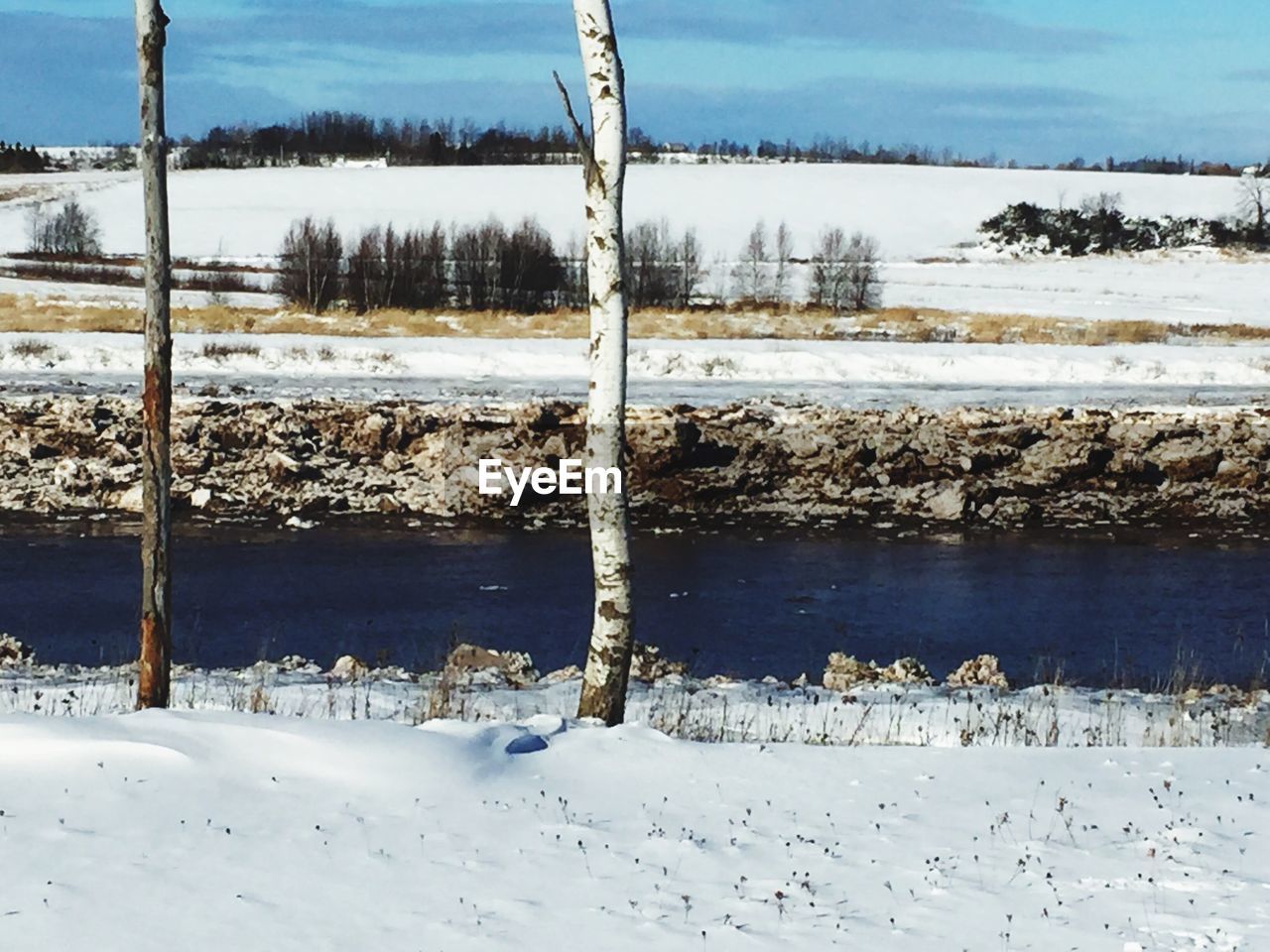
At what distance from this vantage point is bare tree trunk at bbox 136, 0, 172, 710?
31.1 feet

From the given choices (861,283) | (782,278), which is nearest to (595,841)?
(861,283)

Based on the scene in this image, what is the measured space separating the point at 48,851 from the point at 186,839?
552mm

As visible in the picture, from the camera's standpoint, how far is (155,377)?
31.5 ft

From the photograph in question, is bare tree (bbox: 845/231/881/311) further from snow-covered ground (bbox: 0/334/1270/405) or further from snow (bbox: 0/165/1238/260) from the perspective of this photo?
snow-covered ground (bbox: 0/334/1270/405)

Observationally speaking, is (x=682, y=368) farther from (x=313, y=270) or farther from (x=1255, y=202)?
(x=1255, y=202)

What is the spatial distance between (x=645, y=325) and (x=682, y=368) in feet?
32.6

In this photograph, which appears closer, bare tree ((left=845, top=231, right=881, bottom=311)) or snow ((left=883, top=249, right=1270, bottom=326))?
snow ((left=883, top=249, right=1270, bottom=326))

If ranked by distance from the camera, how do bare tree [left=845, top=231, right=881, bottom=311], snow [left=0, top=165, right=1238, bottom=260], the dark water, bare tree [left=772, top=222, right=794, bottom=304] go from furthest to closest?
1. snow [left=0, top=165, right=1238, bottom=260]
2. bare tree [left=772, top=222, right=794, bottom=304]
3. bare tree [left=845, top=231, right=881, bottom=311]
4. the dark water

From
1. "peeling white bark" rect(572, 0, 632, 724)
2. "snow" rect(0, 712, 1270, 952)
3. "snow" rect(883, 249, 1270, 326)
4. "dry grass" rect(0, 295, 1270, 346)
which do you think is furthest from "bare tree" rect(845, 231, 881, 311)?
"snow" rect(0, 712, 1270, 952)

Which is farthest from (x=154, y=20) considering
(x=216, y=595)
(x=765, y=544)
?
(x=765, y=544)

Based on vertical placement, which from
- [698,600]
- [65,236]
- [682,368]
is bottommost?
[698,600]

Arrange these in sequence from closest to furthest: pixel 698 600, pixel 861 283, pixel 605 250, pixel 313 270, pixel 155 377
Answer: pixel 605 250 → pixel 155 377 → pixel 698 600 → pixel 313 270 → pixel 861 283

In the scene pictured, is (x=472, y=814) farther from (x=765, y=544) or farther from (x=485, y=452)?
(x=485, y=452)

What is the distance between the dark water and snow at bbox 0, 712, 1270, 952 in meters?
5.63
